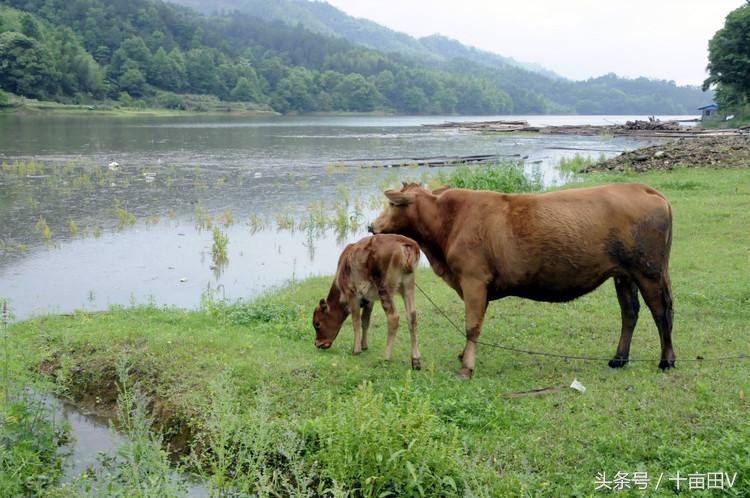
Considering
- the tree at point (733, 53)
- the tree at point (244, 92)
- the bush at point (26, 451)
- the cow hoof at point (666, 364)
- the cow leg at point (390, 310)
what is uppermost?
the tree at point (733, 53)

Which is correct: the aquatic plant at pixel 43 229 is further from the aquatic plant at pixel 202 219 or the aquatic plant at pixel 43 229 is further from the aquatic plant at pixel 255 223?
the aquatic plant at pixel 255 223

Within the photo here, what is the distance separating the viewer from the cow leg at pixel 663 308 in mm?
7086

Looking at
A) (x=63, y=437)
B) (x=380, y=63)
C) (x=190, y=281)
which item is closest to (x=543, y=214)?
(x=63, y=437)

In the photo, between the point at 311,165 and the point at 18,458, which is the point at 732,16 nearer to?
the point at 311,165

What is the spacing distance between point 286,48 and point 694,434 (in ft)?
637

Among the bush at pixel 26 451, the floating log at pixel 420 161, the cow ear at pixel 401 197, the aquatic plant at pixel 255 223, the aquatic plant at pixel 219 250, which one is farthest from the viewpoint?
the floating log at pixel 420 161

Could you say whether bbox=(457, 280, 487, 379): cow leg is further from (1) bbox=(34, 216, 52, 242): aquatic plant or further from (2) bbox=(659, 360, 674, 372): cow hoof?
(1) bbox=(34, 216, 52, 242): aquatic plant

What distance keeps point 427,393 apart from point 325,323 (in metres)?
2.08

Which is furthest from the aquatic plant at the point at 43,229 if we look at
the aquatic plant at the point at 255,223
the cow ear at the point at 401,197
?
the cow ear at the point at 401,197

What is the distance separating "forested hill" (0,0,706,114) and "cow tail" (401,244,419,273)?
97.8m

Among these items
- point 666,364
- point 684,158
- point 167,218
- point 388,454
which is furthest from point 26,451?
point 684,158

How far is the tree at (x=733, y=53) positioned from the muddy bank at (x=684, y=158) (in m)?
33.3

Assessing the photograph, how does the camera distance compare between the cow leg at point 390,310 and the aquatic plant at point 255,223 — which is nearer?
the cow leg at point 390,310

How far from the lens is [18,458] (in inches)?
227
